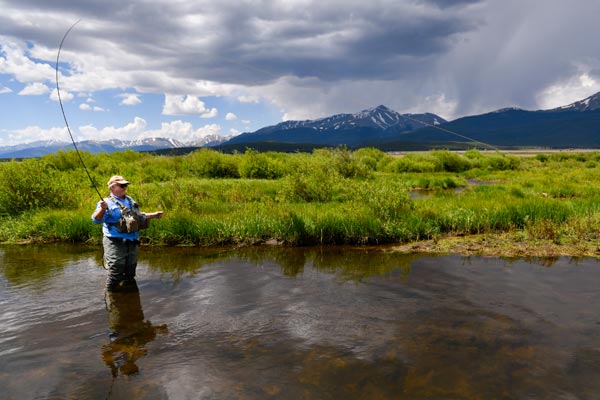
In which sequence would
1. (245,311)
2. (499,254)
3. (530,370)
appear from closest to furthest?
(530,370)
(245,311)
(499,254)

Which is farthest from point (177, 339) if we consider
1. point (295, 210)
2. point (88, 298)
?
point (295, 210)

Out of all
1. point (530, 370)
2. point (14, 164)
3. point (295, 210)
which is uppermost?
point (14, 164)

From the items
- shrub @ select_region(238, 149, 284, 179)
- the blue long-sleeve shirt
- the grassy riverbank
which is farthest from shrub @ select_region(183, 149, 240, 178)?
the blue long-sleeve shirt

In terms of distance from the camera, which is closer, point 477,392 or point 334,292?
point 477,392

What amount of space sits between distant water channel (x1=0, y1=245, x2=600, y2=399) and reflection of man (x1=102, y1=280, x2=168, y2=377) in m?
0.04

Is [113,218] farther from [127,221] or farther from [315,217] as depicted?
[315,217]

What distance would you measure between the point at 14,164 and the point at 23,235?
4.78 m

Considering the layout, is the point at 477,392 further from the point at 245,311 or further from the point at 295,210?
the point at 295,210

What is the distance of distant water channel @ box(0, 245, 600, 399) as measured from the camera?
5938mm

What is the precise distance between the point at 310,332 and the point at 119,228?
4645mm

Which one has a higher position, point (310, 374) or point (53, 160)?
point (53, 160)

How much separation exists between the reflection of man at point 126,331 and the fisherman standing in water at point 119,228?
0.45 m

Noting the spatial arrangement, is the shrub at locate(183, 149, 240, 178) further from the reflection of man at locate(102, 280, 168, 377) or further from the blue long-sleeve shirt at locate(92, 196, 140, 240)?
the blue long-sleeve shirt at locate(92, 196, 140, 240)

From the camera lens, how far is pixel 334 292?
32.6ft
